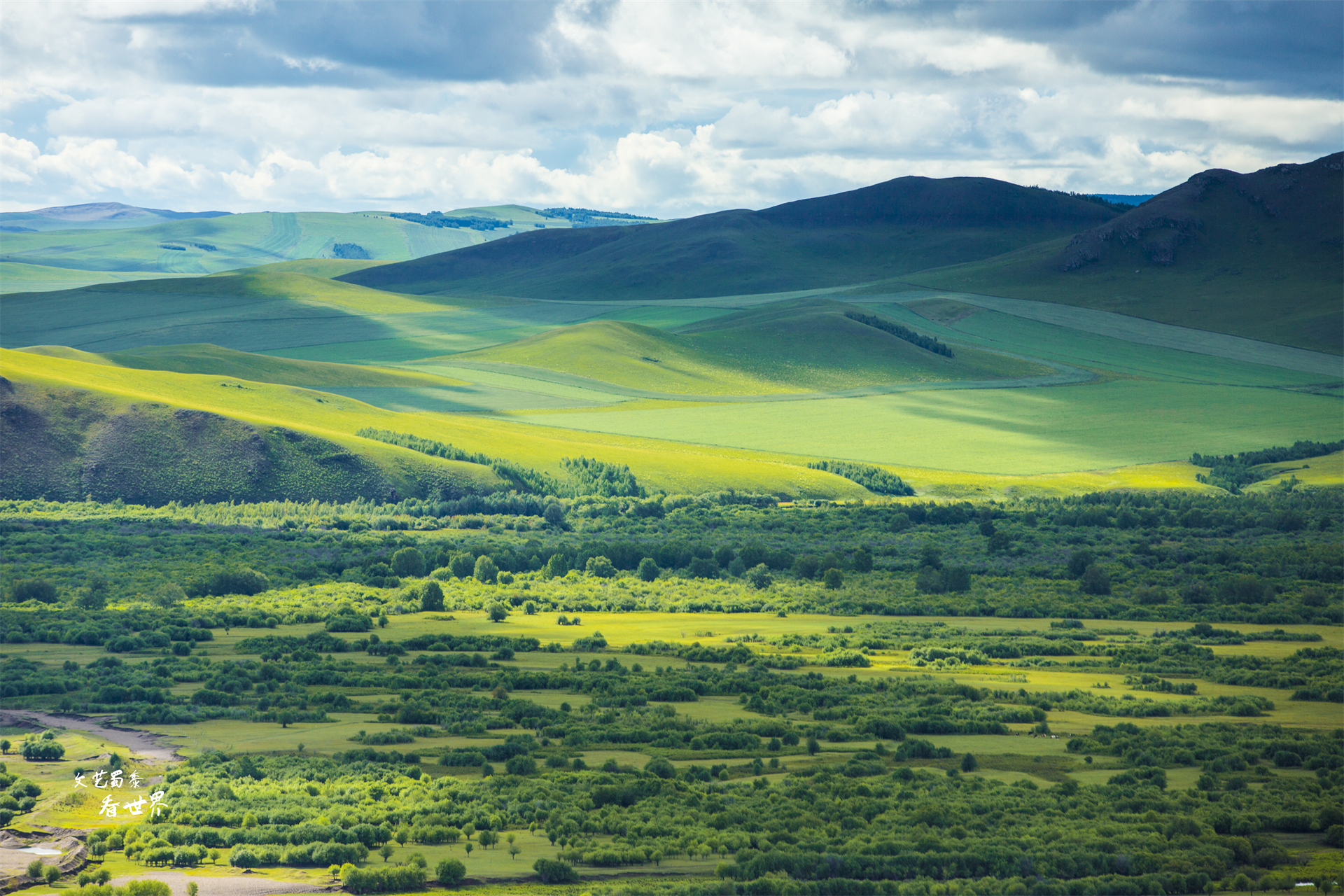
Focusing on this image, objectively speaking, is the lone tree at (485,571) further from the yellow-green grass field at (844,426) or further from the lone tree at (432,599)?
the yellow-green grass field at (844,426)

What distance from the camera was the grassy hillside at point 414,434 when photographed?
118 m

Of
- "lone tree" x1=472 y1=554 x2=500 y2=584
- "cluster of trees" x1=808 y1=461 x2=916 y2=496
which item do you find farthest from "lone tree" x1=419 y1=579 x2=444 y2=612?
"cluster of trees" x1=808 y1=461 x2=916 y2=496

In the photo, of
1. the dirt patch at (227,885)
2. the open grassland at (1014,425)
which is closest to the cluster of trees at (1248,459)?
the open grassland at (1014,425)

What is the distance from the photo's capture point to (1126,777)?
39.0m

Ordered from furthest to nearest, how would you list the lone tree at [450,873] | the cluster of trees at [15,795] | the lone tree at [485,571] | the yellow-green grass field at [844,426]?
1. the yellow-green grass field at [844,426]
2. the lone tree at [485,571]
3. the cluster of trees at [15,795]
4. the lone tree at [450,873]

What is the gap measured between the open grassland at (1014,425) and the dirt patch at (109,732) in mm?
98070

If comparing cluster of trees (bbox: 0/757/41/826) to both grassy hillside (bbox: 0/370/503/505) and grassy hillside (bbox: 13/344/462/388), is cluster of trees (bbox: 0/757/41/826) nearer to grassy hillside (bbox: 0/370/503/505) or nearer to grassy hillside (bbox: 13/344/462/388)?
grassy hillside (bbox: 0/370/503/505)

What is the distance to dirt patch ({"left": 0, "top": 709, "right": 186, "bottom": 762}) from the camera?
41.1 m

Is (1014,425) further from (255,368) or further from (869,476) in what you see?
(255,368)

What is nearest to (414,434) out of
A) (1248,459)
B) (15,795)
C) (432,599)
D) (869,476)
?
(869,476)

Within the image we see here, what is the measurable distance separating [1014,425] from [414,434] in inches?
2916

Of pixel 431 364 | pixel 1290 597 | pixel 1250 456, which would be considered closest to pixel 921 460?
pixel 1250 456

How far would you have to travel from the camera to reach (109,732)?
44406 mm

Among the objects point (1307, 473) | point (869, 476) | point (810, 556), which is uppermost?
point (1307, 473)
